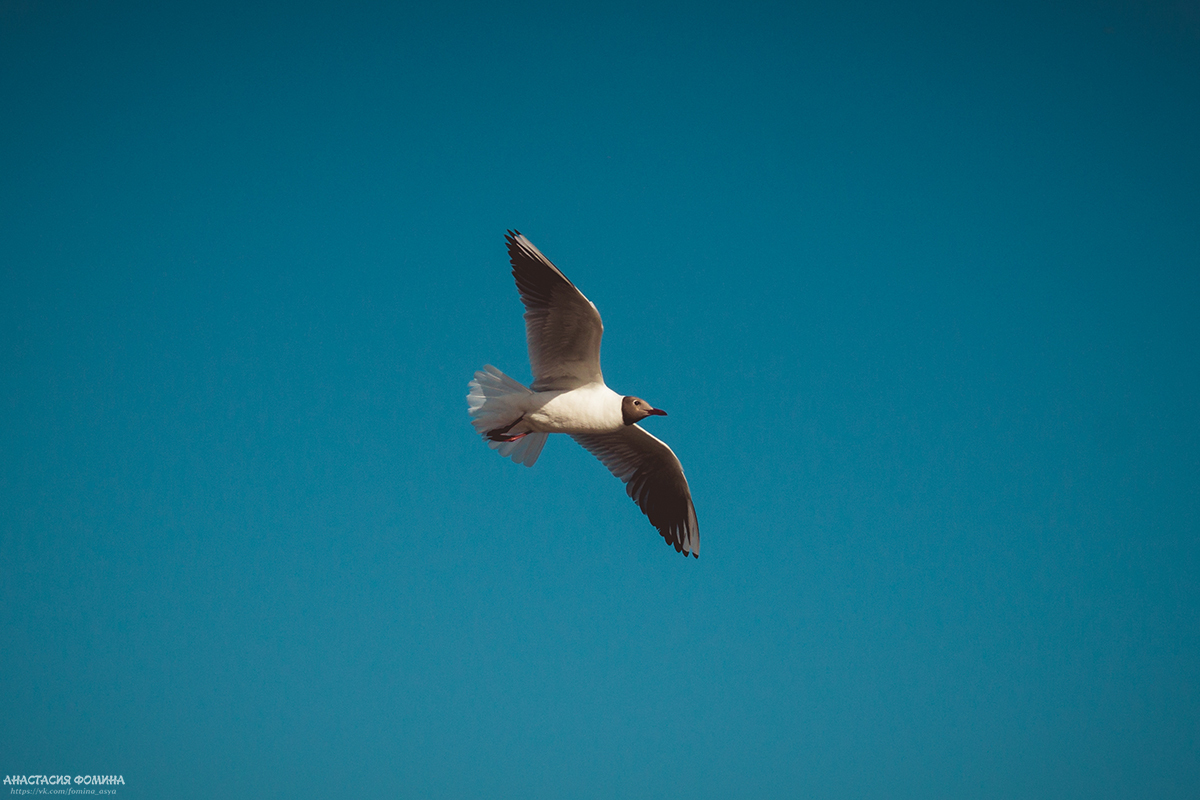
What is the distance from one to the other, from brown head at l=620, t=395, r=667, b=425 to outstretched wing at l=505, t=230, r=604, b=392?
254mm

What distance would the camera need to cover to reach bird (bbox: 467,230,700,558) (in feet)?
20.8

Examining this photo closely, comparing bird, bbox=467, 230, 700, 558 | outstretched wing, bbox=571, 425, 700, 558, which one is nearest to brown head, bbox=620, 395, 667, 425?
bird, bbox=467, 230, 700, 558

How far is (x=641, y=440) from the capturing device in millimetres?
7461

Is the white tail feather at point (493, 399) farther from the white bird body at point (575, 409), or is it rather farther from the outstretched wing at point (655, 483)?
the outstretched wing at point (655, 483)

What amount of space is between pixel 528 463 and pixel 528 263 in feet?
5.82

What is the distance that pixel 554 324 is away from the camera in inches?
256

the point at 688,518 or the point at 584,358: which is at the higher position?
the point at 584,358

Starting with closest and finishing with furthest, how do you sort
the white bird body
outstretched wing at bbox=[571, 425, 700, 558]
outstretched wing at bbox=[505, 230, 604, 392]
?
outstretched wing at bbox=[505, 230, 604, 392] → the white bird body → outstretched wing at bbox=[571, 425, 700, 558]

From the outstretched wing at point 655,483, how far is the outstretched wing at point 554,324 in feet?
3.14

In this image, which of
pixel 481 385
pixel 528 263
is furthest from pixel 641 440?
pixel 528 263

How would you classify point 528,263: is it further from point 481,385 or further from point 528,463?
point 528,463

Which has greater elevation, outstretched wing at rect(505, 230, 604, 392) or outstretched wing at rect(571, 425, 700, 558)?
outstretched wing at rect(505, 230, 604, 392)

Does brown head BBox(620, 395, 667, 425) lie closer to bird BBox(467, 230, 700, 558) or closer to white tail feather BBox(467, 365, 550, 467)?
bird BBox(467, 230, 700, 558)

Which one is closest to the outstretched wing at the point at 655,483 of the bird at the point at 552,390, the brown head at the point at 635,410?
the bird at the point at 552,390
